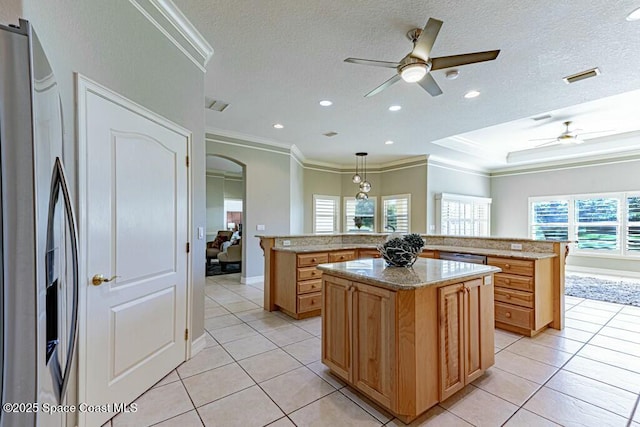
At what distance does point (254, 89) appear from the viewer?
3.65m

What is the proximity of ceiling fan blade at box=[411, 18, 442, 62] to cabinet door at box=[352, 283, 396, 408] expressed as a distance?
A: 179cm

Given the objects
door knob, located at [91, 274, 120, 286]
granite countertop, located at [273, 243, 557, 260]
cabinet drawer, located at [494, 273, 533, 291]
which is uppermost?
door knob, located at [91, 274, 120, 286]

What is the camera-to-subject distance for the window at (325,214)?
8141 mm

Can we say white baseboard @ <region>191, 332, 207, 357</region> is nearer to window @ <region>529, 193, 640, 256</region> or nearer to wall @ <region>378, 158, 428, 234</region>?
wall @ <region>378, 158, 428, 234</region>

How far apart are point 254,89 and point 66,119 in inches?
93.1

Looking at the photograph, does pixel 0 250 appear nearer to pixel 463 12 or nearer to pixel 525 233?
pixel 463 12

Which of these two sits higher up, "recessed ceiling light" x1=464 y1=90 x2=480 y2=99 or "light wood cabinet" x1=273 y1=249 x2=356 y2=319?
"recessed ceiling light" x1=464 y1=90 x2=480 y2=99

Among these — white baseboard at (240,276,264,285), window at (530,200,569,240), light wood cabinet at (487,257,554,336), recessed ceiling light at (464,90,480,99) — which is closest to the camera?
light wood cabinet at (487,257,554,336)

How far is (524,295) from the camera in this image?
3.26 metres

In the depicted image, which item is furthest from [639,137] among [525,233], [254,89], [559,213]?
[254,89]

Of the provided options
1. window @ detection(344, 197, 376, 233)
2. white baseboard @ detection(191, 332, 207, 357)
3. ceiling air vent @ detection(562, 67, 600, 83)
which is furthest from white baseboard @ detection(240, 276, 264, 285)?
ceiling air vent @ detection(562, 67, 600, 83)

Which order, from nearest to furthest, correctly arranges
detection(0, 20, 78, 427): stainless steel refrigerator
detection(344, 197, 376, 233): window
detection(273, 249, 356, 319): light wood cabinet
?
detection(0, 20, 78, 427): stainless steel refrigerator < detection(273, 249, 356, 319): light wood cabinet < detection(344, 197, 376, 233): window

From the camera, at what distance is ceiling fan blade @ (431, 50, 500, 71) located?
7.14 ft

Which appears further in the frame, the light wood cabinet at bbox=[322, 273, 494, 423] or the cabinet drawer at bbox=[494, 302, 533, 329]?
the cabinet drawer at bbox=[494, 302, 533, 329]
